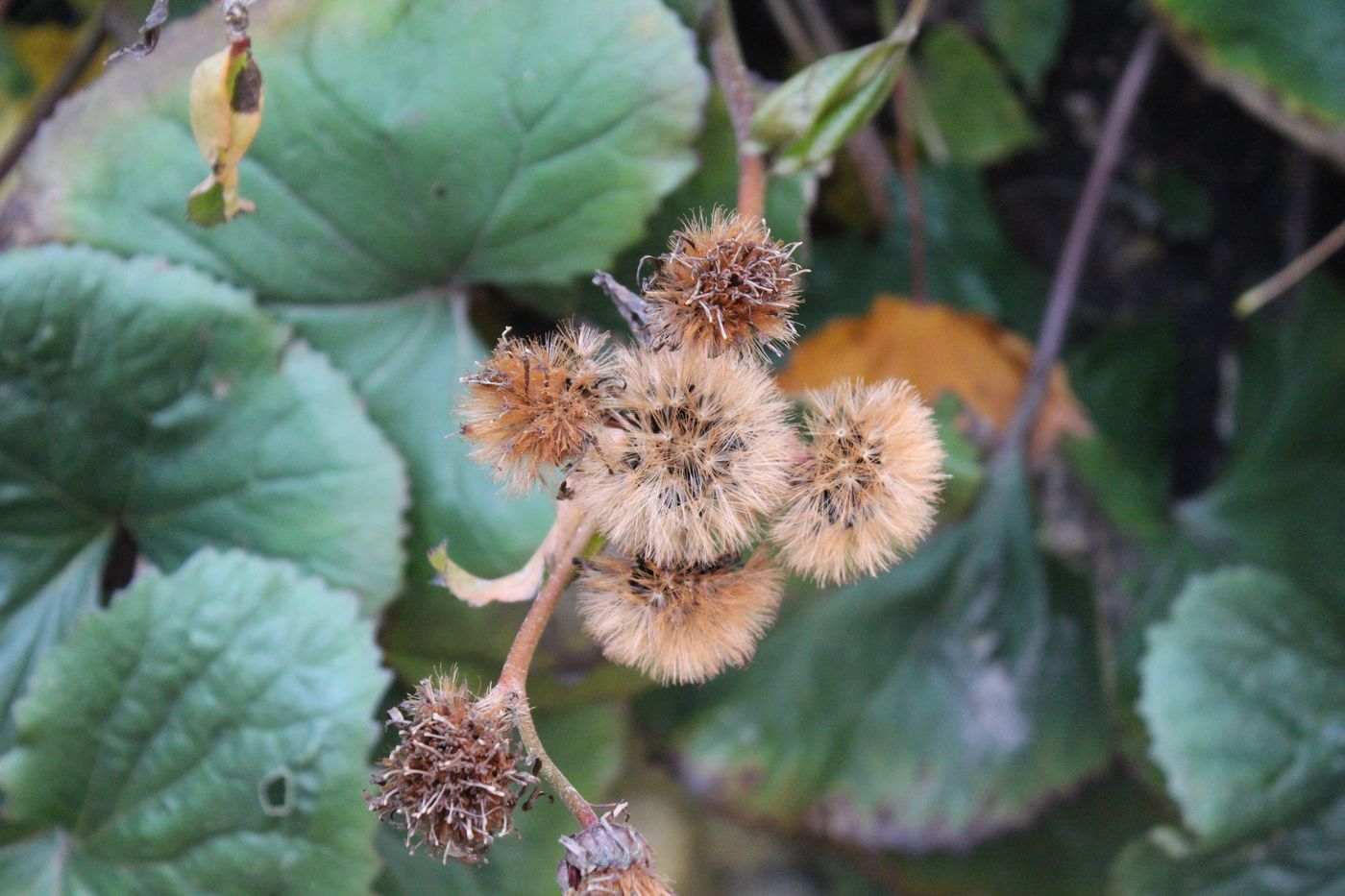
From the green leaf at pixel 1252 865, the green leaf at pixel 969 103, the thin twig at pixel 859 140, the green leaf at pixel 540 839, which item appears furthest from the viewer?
the green leaf at pixel 969 103

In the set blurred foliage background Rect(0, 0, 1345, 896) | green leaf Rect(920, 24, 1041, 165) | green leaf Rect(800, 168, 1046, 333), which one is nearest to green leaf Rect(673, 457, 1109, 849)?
blurred foliage background Rect(0, 0, 1345, 896)

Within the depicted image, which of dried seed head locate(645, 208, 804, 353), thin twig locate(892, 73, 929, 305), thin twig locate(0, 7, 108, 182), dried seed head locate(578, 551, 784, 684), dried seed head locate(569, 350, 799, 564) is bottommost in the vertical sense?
thin twig locate(892, 73, 929, 305)

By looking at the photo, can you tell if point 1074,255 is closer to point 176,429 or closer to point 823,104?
point 823,104

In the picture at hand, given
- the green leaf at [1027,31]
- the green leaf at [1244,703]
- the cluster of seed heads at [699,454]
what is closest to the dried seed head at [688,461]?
the cluster of seed heads at [699,454]

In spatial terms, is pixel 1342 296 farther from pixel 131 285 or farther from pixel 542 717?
pixel 131 285

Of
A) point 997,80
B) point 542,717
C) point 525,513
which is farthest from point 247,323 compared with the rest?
point 997,80

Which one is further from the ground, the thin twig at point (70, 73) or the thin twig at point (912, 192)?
the thin twig at point (70, 73)

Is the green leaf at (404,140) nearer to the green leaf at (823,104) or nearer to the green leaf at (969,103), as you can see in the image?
the green leaf at (823,104)

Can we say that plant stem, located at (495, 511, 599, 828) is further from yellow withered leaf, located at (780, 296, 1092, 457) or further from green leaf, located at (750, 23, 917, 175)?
yellow withered leaf, located at (780, 296, 1092, 457)
